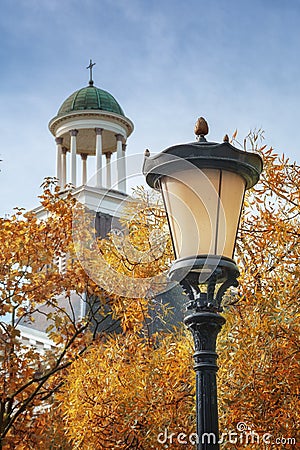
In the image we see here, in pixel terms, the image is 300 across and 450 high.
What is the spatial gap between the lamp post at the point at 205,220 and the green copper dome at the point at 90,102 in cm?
1884

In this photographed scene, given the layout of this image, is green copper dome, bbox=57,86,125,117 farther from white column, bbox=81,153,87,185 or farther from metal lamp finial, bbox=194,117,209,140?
metal lamp finial, bbox=194,117,209,140

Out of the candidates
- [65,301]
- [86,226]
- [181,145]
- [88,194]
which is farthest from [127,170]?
[88,194]

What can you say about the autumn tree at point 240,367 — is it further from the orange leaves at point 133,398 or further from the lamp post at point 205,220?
the lamp post at point 205,220

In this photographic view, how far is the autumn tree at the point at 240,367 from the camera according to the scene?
7.96 m

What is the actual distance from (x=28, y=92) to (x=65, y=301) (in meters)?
7.73

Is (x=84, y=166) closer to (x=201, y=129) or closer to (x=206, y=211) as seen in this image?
(x=201, y=129)

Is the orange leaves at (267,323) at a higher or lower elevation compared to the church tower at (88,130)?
lower

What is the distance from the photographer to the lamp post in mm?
4539

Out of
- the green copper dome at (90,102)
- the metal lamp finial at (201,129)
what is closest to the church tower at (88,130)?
the green copper dome at (90,102)

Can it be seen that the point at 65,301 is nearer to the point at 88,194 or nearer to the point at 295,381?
the point at 88,194

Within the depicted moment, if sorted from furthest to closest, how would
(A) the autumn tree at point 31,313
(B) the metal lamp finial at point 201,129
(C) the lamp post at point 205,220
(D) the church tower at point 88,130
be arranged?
(D) the church tower at point 88,130, (A) the autumn tree at point 31,313, (B) the metal lamp finial at point 201,129, (C) the lamp post at point 205,220

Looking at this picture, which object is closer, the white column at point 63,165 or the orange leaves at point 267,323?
the orange leaves at point 267,323

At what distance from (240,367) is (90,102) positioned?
1661 centimetres

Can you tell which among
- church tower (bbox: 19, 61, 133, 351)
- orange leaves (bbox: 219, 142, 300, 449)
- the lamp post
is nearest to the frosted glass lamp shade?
the lamp post
